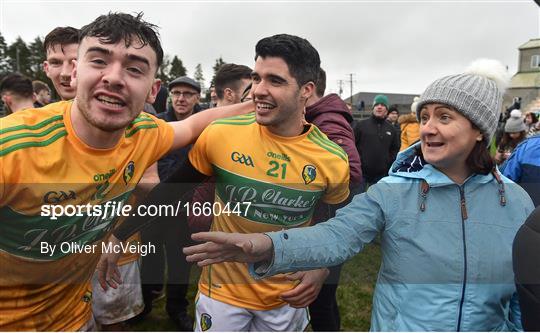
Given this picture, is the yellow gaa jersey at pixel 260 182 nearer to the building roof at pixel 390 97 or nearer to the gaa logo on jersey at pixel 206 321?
the gaa logo on jersey at pixel 206 321

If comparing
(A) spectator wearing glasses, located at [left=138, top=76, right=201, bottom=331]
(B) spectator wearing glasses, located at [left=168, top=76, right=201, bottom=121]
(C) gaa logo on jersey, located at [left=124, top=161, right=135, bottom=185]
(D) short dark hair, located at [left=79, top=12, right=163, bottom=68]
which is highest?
(D) short dark hair, located at [left=79, top=12, right=163, bottom=68]

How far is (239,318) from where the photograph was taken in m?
2.26

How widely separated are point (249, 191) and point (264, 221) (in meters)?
0.20

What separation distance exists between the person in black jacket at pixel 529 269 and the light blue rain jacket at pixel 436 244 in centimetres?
41

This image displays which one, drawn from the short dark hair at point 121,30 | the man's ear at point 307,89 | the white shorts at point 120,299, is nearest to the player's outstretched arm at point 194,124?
the man's ear at point 307,89

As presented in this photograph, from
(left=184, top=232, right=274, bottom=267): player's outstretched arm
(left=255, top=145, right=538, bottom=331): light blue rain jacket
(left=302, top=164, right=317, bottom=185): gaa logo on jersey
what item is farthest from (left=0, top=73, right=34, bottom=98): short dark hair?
(left=255, top=145, right=538, bottom=331): light blue rain jacket

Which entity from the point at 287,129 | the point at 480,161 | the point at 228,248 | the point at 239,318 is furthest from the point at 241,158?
the point at 480,161

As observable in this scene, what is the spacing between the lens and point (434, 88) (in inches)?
68.8

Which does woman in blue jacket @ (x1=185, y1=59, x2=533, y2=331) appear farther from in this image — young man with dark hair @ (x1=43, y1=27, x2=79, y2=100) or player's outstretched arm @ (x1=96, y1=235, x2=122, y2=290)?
young man with dark hair @ (x1=43, y1=27, x2=79, y2=100)

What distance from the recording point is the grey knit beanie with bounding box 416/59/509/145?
1690mm

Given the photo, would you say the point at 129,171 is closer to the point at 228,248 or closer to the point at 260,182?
the point at 260,182

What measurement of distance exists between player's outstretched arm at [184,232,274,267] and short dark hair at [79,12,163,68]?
1.01 m

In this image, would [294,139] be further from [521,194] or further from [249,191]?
[521,194]

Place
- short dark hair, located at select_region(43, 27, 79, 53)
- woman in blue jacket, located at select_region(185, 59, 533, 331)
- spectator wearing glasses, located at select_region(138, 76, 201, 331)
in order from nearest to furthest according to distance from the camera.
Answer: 1. woman in blue jacket, located at select_region(185, 59, 533, 331)
2. short dark hair, located at select_region(43, 27, 79, 53)
3. spectator wearing glasses, located at select_region(138, 76, 201, 331)
